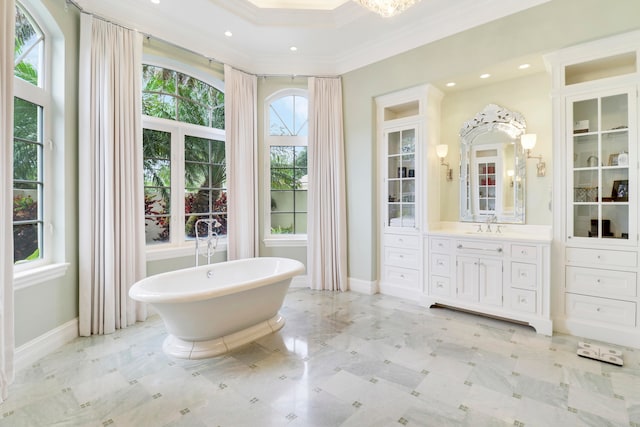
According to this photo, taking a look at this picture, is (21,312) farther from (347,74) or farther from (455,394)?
(347,74)

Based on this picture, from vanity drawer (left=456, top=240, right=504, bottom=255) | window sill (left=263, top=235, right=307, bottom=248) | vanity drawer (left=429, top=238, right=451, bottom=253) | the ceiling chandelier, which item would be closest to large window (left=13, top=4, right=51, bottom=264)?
window sill (left=263, top=235, right=307, bottom=248)

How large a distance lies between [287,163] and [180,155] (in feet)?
5.01

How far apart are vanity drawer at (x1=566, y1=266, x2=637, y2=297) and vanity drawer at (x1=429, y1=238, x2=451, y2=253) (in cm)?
110

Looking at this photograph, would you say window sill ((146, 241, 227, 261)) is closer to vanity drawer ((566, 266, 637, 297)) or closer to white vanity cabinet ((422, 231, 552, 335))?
white vanity cabinet ((422, 231, 552, 335))

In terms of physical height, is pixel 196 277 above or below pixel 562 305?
above

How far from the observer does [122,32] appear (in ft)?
10.2

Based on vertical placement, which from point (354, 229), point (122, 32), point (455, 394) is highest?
point (122, 32)

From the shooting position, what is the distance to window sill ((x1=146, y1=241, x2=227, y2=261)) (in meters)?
3.53

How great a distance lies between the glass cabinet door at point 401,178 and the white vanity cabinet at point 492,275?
0.52 meters

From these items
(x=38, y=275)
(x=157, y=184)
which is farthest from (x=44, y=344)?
(x=157, y=184)

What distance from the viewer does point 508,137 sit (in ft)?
12.0

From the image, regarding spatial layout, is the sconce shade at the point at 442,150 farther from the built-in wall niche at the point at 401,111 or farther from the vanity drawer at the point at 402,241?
the vanity drawer at the point at 402,241

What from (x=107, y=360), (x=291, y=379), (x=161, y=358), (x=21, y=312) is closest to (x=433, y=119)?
(x=291, y=379)

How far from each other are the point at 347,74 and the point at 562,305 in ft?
12.4
